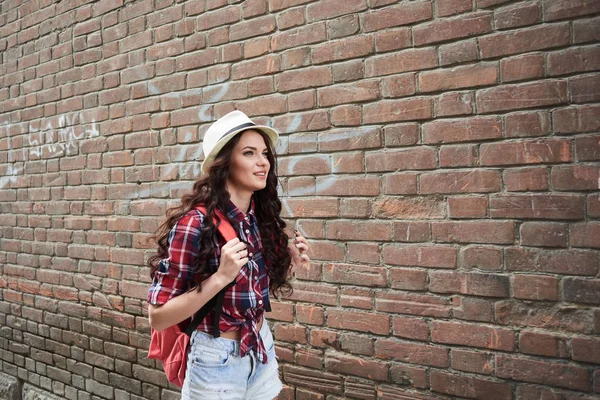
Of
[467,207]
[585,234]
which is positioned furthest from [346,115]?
[585,234]

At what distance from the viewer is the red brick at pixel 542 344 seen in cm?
228

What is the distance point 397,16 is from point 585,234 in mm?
1306

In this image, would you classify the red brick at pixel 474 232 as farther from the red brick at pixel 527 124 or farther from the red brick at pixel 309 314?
the red brick at pixel 309 314

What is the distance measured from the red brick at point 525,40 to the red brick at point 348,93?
1.84 feet

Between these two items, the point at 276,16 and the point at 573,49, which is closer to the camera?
the point at 573,49

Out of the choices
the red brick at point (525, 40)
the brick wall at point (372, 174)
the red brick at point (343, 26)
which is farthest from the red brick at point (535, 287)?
the red brick at point (343, 26)

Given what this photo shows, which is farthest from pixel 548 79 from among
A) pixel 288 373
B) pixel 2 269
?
pixel 2 269

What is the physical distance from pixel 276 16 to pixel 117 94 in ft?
4.85

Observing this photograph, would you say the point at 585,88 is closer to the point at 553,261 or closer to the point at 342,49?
the point at 553,261

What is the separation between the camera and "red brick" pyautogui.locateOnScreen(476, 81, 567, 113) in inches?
88.8

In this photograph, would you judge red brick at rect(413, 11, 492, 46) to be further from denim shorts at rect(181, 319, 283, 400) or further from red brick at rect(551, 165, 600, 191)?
denim shorts at rect(181, 319, 283, 400)

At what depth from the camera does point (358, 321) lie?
2830mm

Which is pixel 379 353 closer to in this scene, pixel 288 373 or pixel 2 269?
pixel 288 373

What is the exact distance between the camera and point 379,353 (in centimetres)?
276
